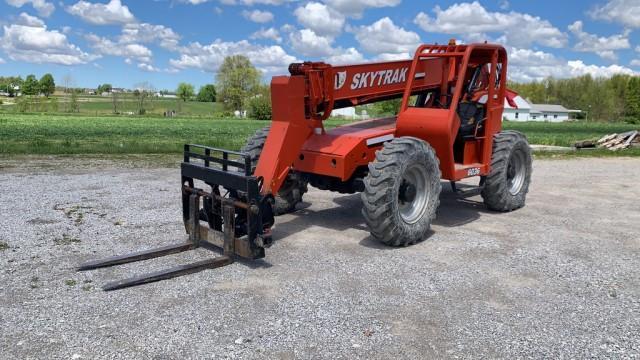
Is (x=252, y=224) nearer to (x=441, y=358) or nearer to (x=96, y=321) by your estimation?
(x=96, y=321)

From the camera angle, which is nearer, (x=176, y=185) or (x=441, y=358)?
(x=441, y=358)

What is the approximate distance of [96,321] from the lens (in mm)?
4539

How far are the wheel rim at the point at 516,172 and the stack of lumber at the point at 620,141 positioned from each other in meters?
15.4

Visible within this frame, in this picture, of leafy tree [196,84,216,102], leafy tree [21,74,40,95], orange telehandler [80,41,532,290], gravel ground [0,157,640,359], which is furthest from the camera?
leafy tree [196,84,216,102]

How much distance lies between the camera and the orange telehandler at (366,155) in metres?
6.14

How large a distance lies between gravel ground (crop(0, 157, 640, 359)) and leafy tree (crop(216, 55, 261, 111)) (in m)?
84.2

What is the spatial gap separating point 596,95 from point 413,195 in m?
119

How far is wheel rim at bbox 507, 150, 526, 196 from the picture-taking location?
374 inches

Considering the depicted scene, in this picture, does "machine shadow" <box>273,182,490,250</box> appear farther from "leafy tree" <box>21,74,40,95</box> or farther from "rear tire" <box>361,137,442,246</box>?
"leafy tree" <box>21,74,40,95</box>

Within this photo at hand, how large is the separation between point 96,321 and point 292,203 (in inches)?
179

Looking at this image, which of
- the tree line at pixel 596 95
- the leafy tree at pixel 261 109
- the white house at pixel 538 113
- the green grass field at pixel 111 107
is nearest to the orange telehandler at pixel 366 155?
the leafy tree at pixel 261 109

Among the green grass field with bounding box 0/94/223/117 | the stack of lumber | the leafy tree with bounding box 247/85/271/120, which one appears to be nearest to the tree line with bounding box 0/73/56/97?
the green grass field with bounding box 0/94/223/117

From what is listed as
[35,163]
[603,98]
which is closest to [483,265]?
[35,163]

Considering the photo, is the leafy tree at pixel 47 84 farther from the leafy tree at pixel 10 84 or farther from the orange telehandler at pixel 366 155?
the orange telehandler at pixel 366 155
